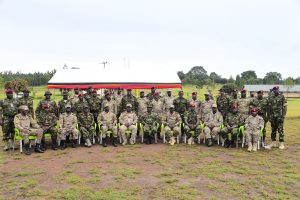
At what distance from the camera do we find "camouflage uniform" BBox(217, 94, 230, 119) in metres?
9.85

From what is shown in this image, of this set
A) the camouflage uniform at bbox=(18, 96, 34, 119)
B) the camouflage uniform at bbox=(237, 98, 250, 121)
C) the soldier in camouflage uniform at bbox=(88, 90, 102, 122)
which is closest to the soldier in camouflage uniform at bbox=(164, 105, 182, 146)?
the camouflage uniform at bbox=(237, 98, 250, 121)

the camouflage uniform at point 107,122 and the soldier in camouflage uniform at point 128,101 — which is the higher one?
the soldier in camouflage uniform at point 128,101

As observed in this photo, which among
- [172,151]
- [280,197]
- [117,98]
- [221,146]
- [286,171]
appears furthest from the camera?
[117,98]

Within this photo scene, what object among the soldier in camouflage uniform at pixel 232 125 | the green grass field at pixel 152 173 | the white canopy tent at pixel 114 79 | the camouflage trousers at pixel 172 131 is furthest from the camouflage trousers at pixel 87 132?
the white canopy tent at pixel 114 79

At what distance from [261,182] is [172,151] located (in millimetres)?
3056

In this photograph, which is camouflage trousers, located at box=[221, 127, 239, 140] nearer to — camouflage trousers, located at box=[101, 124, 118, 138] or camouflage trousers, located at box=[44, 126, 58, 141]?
camouflage trousers, located at box=[101, 124, 118, 138]

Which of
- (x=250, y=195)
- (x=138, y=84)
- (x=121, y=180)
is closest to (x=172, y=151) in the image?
(x=121, y=180)

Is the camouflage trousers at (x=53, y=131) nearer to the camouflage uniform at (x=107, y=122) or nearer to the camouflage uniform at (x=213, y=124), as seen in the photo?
the camouflage uniform at (x=107, y=122)

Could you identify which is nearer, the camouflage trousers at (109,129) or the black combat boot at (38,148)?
the black combat boot at (38,148)

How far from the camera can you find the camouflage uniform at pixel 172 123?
9.52 meters

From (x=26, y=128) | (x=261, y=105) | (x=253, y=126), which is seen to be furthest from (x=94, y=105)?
(x=261, y=105)

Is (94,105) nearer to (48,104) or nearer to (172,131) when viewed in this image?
(48,104)

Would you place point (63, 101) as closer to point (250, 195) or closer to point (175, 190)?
point (175, 190)

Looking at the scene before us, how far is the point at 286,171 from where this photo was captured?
21.4 feet
